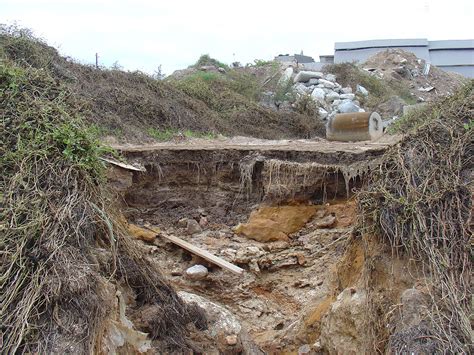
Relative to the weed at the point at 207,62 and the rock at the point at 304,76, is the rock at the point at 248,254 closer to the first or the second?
the rock at the point at 304,76

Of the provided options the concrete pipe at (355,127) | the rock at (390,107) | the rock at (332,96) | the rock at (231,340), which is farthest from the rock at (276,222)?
the rock at (332,96)

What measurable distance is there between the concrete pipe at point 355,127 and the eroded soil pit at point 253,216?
2.35 meters

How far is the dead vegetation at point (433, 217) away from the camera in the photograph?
376 cm

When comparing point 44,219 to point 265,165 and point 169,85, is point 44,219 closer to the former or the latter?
point 265,165

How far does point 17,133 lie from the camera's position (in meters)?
4.80

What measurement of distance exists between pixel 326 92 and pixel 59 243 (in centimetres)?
1402

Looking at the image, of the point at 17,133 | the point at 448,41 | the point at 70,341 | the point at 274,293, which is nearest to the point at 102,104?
the point at 274,293

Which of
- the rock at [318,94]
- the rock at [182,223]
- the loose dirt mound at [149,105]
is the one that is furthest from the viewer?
the rock at [318,94]

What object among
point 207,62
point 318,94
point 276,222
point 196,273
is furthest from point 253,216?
point 207,62

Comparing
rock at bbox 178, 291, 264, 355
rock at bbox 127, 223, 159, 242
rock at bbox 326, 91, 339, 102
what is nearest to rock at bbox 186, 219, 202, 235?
rock at bbox 127, 223, 159, 242

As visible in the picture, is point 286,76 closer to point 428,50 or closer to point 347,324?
point 428,50

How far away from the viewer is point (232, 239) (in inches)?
315

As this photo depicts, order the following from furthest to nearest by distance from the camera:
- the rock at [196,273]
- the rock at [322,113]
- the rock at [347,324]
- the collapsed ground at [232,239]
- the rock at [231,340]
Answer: the rock at [322,113], the rock at [196,273], the rock at [231,340], the rock at [347,324], the collapsed ground at [232,239]

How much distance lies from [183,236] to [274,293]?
166 centimetres
